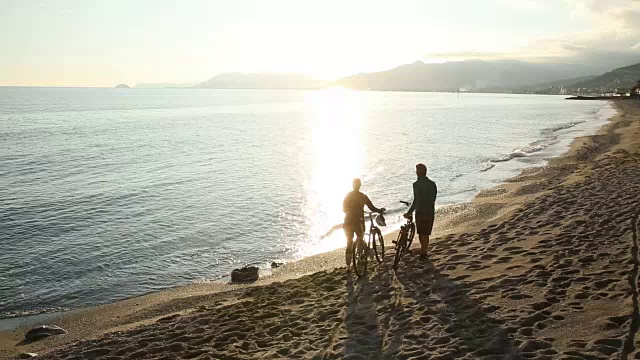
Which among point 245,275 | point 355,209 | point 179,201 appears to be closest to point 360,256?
point 355,209

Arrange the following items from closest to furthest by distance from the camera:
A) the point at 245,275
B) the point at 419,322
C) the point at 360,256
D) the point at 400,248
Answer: the point at 419,322 < the point at 360,256 < the point at 400,248 < the point at 245,275

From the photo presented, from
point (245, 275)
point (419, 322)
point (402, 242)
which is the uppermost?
point (402, 242)

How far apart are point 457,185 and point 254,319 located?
22.8 meters

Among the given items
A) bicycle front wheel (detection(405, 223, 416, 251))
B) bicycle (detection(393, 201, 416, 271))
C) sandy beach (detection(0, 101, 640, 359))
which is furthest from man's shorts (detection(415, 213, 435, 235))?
sandy beach (detection(0, 101, 640, 359))

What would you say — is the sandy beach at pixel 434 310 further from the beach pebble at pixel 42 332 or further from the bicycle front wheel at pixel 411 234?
the bicycle front wheel at pixel 411 234

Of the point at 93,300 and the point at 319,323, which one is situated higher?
the point at 319,323

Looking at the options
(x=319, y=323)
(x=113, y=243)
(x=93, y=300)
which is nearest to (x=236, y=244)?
(x=113, y=243)

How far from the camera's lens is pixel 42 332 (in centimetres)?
1170

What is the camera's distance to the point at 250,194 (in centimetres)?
2944

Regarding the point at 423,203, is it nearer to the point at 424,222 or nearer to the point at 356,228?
the point at 424,222

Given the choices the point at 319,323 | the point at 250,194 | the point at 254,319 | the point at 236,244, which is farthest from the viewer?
the point at 250,194

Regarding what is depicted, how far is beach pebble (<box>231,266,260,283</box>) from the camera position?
15.0 metres

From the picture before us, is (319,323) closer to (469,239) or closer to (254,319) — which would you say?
(254,319)

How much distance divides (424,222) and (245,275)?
6.02 metres
